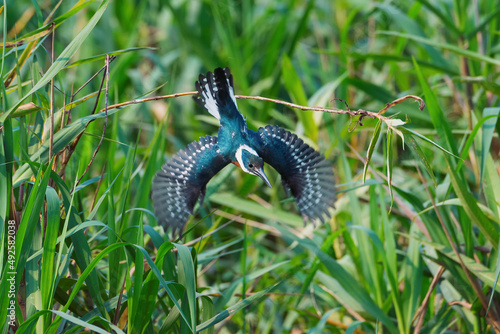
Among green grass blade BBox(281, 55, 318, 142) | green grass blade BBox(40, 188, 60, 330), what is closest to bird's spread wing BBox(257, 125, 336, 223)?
green grass blade BBox(40, 188, 60, 330)

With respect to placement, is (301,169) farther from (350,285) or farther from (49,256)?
(49,256)

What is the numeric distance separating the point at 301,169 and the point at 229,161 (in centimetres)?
29

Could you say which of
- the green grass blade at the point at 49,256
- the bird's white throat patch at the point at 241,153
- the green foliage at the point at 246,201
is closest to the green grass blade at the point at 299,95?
the green foliage at the point at 246,201

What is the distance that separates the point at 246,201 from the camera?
2.23m

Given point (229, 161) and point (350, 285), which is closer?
point (229, 161)

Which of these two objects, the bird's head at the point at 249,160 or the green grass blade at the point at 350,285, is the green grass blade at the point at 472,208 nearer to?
the green grass blade at the point at 350,285

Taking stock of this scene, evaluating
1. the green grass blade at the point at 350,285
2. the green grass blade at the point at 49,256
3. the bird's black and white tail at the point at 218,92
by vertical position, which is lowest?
the green grass blade at the point at 350,285

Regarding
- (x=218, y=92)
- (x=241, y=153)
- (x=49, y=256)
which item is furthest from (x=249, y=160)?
(x=49, y=256)

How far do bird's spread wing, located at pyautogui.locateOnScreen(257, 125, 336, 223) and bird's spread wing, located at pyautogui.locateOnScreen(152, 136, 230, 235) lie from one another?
0.11m

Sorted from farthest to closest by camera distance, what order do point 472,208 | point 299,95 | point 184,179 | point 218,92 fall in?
A: 1. point 299,95
2. point 472,208
3. point 184,179
4. point 218,92

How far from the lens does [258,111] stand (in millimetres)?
2689

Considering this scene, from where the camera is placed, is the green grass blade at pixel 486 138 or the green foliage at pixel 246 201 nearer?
the green foliage at pixel 246 201

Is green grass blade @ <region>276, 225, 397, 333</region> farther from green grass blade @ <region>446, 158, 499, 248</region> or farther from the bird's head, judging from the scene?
the bird's head

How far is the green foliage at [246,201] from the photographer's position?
1176mm
